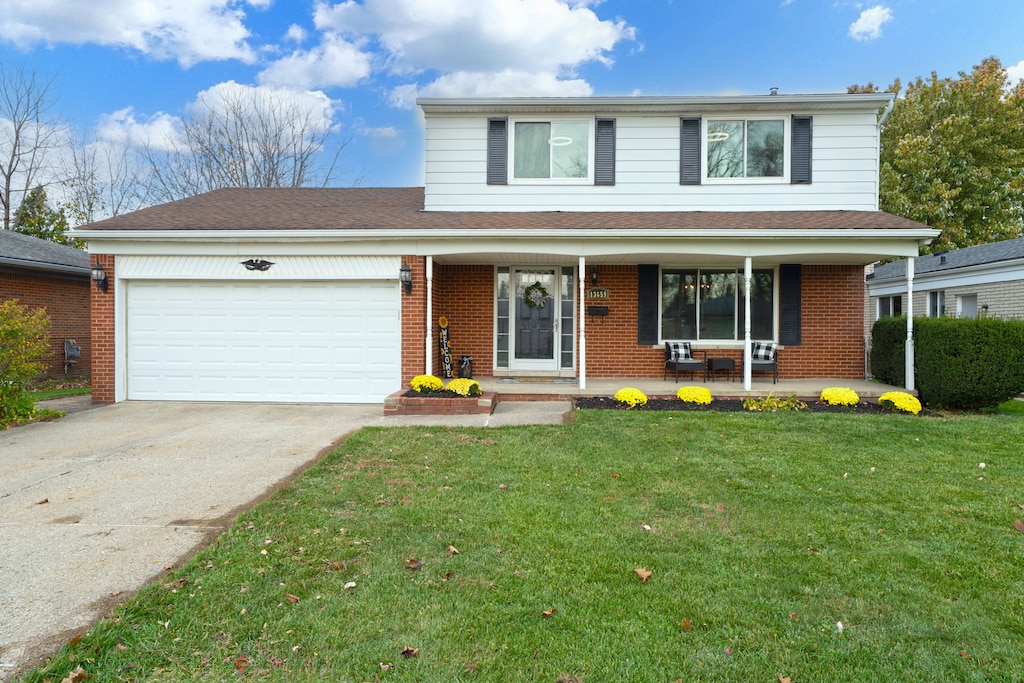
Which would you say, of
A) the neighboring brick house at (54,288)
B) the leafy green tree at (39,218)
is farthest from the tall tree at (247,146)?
the neighboring brick house at (54,288)

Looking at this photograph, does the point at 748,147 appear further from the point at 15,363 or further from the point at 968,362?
the point at 15,363

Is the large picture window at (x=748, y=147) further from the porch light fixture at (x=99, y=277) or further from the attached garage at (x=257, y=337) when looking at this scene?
the porch light fixture at (x=99, y=277)

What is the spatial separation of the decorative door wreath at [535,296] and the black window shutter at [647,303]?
6.04ft

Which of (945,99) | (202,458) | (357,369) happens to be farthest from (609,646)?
(945,99)

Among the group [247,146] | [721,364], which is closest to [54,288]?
[247,146]

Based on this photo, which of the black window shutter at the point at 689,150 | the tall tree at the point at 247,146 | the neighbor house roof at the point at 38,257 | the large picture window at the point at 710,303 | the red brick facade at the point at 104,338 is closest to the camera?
the red brick facade at the point at 104,338

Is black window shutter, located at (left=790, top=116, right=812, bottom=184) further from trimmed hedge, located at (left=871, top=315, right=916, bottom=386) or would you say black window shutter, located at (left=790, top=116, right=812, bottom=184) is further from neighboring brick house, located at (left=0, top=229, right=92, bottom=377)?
neighboring brick house, located at (left=0, top=229, right=92, bottom=377)

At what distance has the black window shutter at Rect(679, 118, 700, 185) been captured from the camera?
10.4 m

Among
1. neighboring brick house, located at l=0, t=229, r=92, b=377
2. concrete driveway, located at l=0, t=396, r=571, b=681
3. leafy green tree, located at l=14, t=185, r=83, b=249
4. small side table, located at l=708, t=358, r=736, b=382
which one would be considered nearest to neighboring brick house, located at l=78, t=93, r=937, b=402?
small side table, located at l=708, t=358, r=736, b=382

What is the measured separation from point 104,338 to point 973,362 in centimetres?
1351

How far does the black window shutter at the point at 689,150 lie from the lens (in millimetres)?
10352

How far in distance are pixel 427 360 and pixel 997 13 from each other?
77.1 feet

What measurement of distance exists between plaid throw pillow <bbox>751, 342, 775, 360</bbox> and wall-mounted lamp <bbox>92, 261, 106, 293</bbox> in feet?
37.8

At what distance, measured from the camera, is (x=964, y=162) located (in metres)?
19.5
